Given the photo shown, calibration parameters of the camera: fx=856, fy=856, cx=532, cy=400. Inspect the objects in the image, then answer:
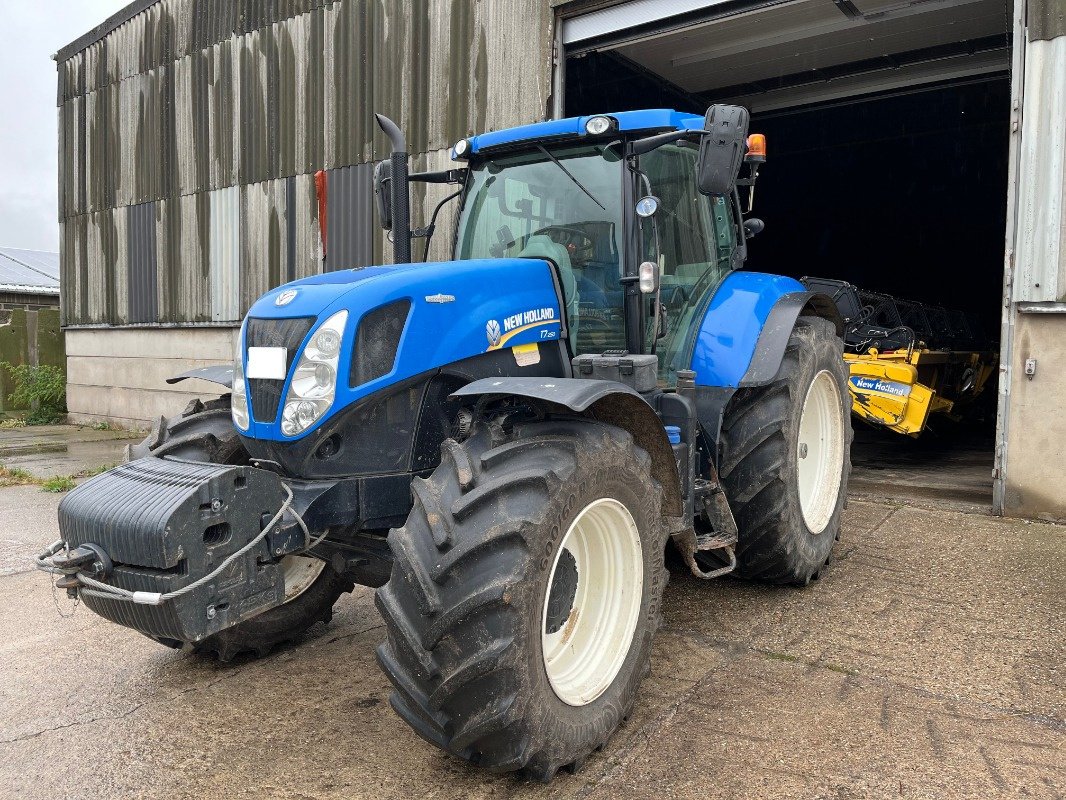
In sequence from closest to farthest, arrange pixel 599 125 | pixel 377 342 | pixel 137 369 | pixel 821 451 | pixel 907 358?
pixel 377 342 → pixel 599 125 → pixel 821 451 → pixel 907 358 → pixel 137 369

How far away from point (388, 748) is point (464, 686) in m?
0.68

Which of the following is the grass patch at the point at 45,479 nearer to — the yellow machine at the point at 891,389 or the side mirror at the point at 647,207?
the side mirror at the point at 647,207

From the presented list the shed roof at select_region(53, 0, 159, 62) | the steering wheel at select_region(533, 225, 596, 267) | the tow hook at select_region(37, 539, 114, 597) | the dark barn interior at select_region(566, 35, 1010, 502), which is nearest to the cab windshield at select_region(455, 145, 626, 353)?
the steering wheel at select_region(533, 225, 596, 267)

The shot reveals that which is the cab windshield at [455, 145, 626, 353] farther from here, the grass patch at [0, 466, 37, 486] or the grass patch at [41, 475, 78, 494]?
the grass patch at [0, 466, 37, 486]

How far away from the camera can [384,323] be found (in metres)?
2.90

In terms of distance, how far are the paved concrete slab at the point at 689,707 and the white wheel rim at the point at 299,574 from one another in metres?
0.29

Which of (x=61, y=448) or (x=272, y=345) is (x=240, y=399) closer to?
(x=272, y=345)

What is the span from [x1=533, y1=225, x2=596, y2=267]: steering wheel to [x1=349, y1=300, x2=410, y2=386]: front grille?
98 centimetres

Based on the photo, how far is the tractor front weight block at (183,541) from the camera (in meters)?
2.42

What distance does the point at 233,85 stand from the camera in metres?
10.8

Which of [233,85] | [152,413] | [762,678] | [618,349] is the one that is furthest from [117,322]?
[762,678]

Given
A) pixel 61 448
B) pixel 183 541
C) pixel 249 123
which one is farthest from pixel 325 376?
pixel 61 448

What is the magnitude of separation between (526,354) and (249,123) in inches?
343

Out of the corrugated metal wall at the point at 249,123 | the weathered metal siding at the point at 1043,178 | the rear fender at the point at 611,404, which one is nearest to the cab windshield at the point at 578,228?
the rear fender at the point at 611,404
